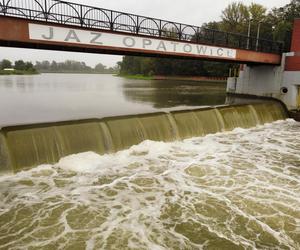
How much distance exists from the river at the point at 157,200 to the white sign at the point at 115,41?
4782 mm

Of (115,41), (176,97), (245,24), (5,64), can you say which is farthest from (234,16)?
(5,64)

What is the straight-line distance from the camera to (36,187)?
319 inches

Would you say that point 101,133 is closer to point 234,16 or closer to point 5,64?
point 234,16

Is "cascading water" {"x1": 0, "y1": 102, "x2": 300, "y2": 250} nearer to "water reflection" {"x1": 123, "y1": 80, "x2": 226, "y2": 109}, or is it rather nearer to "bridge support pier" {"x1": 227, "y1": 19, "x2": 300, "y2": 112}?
"bridge support pier" {"x1": 227, "y1": 19, "x2": 300, "y2": 112}

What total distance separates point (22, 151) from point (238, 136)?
10.2 metres

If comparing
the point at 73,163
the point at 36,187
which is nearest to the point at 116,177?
the point at 73,163

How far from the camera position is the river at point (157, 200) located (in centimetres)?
598

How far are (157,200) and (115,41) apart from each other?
317 inches

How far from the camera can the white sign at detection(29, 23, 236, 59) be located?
35.7ft

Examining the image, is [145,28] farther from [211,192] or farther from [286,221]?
[286,221]

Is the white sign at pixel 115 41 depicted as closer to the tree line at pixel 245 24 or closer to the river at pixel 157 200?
the river at pixel 157 200

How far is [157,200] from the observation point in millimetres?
7598

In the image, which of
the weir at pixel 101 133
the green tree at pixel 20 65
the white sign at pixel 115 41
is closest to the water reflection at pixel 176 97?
the white sign at pixel 115 41

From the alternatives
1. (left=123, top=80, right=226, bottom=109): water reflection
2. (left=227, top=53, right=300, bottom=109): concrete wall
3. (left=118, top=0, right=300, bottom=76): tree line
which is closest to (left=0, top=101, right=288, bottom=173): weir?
(left=227, top=53, right=300, bottom=109): concrete wall
